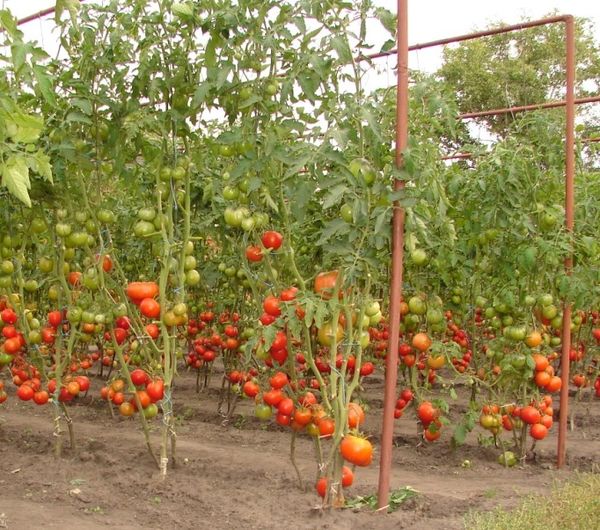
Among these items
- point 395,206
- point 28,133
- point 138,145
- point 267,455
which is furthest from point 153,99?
point 267,455

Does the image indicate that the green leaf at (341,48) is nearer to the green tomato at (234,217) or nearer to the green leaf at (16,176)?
the green tomato at (234,217)

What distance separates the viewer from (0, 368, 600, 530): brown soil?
3391 millimetres

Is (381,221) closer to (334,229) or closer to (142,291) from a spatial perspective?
(334,229)

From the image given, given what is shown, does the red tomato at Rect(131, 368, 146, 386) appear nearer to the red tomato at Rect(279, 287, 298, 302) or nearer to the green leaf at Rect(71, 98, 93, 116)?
the red tomato at Rect(279, 287, 298, 302)

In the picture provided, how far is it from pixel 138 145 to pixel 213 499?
184 cm

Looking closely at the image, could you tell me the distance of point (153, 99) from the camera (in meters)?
3.42

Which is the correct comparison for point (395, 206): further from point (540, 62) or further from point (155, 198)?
point (540, 62)

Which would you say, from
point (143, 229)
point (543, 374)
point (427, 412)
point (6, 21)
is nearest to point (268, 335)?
point (143, 229)

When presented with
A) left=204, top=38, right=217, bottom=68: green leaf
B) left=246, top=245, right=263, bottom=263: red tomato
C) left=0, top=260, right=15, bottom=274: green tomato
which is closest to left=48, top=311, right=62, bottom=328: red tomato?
left=0, top=260, right=15, bottom=274: green tomato

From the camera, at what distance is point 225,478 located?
4.21 m

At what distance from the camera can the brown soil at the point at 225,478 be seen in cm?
339

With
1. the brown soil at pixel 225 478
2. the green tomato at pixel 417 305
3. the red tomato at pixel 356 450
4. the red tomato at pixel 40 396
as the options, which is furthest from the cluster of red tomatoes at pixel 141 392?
the green tomato at pixel 417 305

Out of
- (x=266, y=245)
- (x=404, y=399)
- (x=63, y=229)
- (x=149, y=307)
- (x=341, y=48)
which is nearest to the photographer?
(x=341, y=48)

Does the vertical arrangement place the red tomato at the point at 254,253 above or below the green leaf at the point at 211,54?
below
